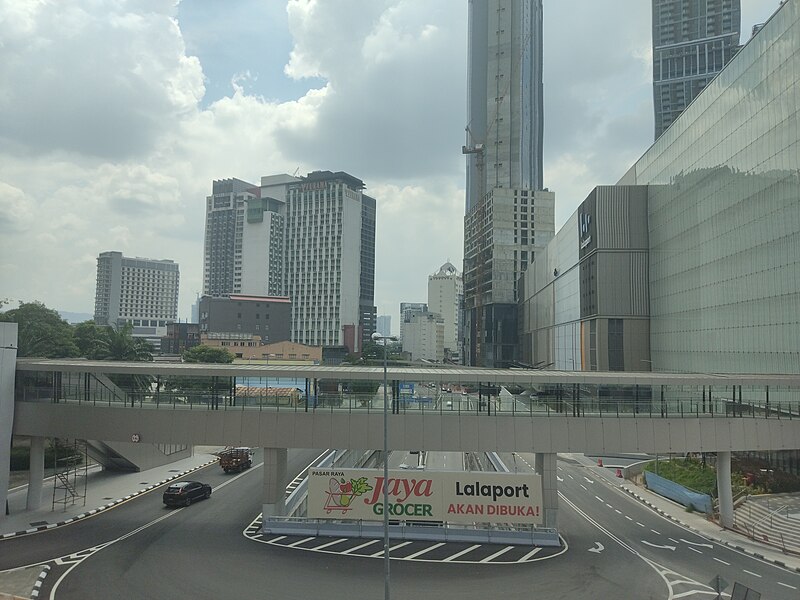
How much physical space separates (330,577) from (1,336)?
22.5 metres

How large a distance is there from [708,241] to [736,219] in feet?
16.9

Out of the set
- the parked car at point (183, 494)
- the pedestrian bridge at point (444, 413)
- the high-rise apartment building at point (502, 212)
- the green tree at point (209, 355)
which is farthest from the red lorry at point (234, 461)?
the high-rise apartment building at point (502, 212)

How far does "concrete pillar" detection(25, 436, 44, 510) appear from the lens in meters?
31.3

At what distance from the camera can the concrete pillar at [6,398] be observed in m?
29.4

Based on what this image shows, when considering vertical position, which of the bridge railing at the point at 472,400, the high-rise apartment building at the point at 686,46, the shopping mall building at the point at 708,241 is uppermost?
the high-rise apartment building at the point at 686,46

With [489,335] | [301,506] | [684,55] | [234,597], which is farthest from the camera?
[684,55]

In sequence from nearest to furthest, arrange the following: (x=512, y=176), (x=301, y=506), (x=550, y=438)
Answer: (x=550, y=438)
(x=301, y=506)
(x=512, y=176)

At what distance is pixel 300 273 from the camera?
7781 inches

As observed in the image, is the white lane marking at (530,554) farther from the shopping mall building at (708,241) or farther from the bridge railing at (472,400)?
the shopping mall building at (708,241)

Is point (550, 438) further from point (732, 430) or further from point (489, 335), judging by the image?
point (489, 335)

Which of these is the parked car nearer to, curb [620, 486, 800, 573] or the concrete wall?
the concrete wall

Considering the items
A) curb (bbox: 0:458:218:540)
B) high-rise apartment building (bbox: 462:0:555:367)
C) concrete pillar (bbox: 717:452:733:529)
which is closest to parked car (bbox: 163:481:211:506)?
curb (bbox: 0:458:218:540)

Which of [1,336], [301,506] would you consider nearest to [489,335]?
[301,506]

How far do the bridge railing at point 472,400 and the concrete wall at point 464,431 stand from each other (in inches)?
16.0
